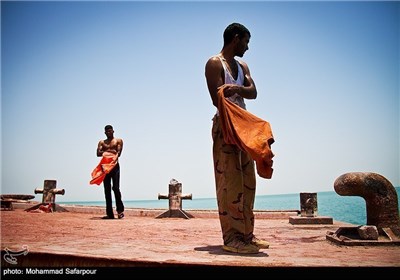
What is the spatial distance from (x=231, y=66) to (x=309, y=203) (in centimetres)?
436

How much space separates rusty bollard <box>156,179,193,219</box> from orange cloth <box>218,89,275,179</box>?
5.98 meters

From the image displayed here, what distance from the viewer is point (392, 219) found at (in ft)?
13.6

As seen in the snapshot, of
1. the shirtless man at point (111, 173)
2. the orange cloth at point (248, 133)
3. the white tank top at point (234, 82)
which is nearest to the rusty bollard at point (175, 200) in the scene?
the shirtless man at point (111, 173)

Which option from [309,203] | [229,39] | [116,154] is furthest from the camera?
[116,154]

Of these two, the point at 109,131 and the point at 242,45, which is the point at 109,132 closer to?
the point at 109,131

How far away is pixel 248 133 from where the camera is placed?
323 cm

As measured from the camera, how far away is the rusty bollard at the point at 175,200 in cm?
888

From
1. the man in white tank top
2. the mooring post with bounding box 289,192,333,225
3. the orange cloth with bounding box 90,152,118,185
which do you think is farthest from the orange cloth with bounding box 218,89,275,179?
the orange cloth with bounding box 90,152,118,185

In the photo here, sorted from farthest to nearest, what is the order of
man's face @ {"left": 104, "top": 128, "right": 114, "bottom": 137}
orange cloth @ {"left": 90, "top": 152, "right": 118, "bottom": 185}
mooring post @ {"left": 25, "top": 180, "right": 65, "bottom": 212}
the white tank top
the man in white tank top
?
mooring post @ {"left": 25, "top": 180, "right": 65, "bottom": 212} → man's face @ {"left": 104, "top": 128, "right": 114, "bottom": 137} → orange cloth @ {"left": 90, "top": 152, "right": 118, "bottom": 185} → the white tank top → the man in white tank top

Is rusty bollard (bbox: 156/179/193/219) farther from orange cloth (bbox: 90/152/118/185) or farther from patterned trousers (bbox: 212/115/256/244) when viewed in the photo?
patterned trousers (bbox: 212/115/256/244)

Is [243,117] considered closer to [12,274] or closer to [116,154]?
[12,274]

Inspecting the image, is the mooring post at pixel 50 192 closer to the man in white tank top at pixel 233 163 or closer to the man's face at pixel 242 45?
the man in white tank top at pixel 233 163

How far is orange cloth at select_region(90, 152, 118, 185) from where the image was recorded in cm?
791

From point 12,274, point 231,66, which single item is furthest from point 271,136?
point 12,274
